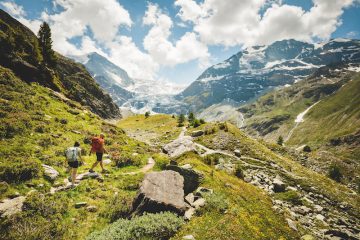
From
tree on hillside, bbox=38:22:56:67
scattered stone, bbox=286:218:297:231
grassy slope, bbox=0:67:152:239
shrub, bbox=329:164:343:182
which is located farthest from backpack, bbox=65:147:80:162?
tree on hillside, bbox=38:22:56:67

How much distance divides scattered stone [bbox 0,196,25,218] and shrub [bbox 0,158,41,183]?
214cm

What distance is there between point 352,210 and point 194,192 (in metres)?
20.1

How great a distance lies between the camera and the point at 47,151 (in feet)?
68.1

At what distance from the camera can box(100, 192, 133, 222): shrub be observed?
14484 millimetres

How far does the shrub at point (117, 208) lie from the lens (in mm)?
14484

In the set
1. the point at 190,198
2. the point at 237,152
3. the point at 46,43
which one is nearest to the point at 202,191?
the point at 190,198

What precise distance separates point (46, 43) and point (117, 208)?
62919 millimetres

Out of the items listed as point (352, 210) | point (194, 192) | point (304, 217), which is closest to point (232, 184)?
point (194, 192)

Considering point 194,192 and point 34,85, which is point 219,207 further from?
point 34,85

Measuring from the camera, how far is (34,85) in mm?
37031

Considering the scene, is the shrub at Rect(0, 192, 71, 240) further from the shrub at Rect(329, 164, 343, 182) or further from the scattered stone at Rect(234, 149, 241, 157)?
the shrub at Rect(329, 164, 343, 182)

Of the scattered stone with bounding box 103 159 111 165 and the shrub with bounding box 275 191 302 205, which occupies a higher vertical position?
the scattered stone with bounding box 103 159 111 165

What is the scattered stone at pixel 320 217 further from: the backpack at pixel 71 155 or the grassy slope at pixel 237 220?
the backpack at pixel 71 155

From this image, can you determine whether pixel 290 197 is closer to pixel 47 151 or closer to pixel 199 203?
pixel 199 203
